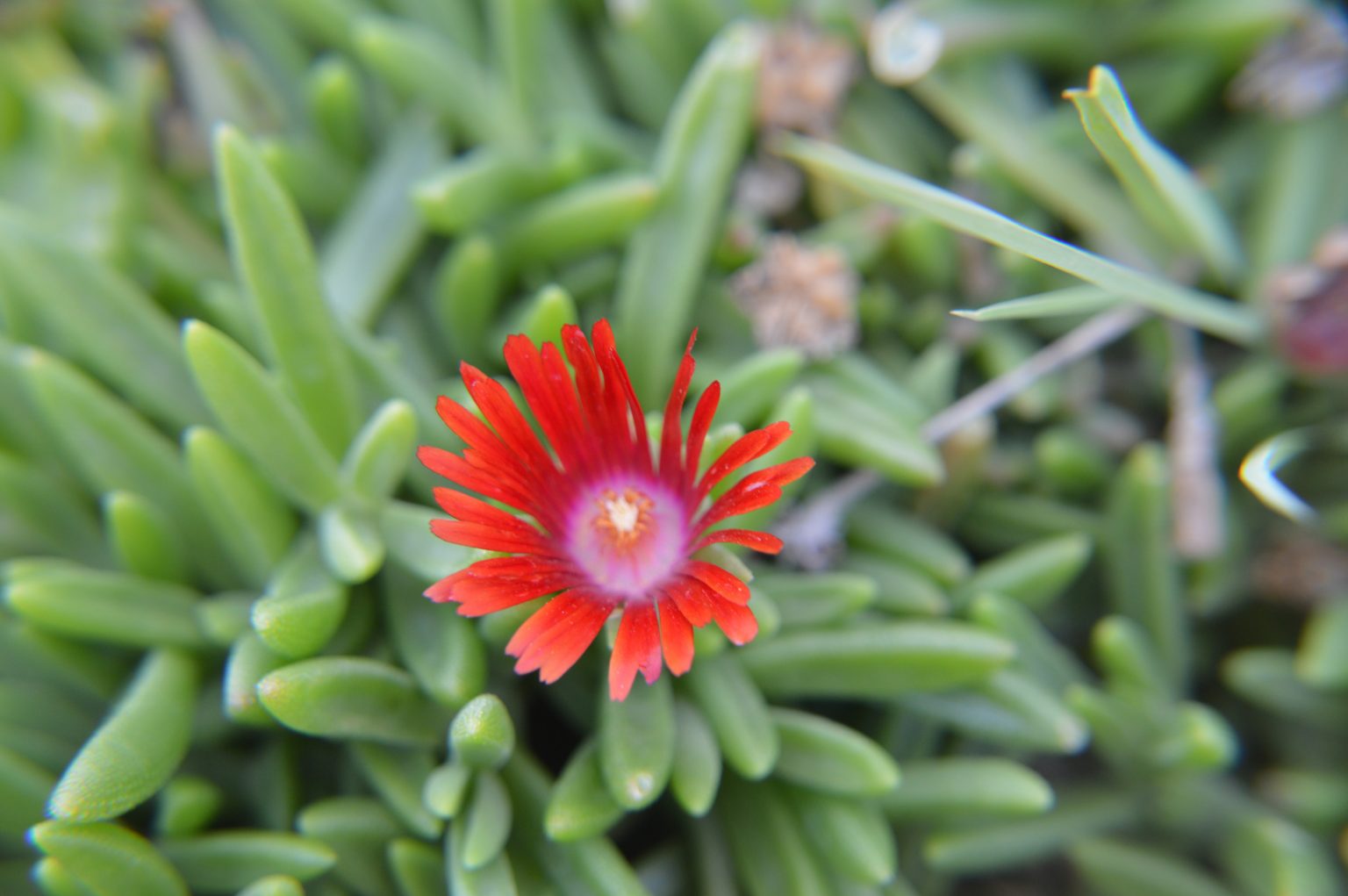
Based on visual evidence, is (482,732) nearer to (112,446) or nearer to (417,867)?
(417,867)

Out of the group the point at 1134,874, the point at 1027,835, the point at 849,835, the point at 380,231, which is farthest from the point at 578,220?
the point at 1134,874

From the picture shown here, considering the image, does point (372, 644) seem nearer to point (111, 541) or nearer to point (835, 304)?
point (111, 541)

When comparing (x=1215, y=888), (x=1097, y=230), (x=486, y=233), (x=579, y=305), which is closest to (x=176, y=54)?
(x=486, y=233)

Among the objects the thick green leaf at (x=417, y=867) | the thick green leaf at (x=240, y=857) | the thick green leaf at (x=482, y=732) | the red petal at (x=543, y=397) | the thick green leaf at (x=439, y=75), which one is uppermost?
the thick green leaf at (x=439, y=75)

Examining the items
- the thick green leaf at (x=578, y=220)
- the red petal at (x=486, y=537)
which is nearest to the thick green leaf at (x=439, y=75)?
the thick green leaf at (x=578, y=220)

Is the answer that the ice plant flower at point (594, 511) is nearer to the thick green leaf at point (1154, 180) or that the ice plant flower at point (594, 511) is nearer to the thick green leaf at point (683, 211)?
the thick green leaf at point (683, 211)

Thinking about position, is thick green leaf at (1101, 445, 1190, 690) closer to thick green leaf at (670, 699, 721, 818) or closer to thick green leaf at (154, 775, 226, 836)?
thick green leaf at (670, 699, 721, 818)
